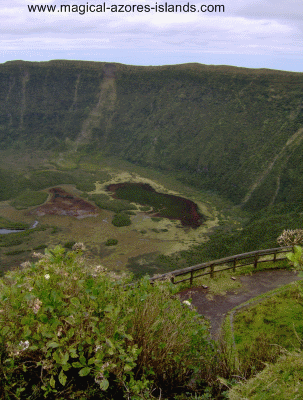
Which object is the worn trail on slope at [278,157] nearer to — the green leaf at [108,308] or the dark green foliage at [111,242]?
the dark green foliage at [111,242]

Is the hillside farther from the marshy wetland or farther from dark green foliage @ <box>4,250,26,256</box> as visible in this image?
dark green foliage @ <box>4,250,26,256</box>

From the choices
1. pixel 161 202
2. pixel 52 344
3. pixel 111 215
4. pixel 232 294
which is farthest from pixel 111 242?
pixel 52 344

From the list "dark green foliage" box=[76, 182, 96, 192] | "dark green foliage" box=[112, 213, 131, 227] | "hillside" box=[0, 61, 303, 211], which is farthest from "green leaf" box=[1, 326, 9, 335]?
"dark green foliage" box=[76, 182, 96, 192]

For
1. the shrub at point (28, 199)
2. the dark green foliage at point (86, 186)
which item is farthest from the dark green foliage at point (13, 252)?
the dark green foliage at point (86, 186)

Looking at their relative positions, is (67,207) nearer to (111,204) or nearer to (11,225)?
(111,204)

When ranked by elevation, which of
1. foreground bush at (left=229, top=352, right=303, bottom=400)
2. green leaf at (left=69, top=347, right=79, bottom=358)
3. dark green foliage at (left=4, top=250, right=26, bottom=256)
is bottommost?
dark green foliage at (left=4, top=250, right=26, bottom=256)

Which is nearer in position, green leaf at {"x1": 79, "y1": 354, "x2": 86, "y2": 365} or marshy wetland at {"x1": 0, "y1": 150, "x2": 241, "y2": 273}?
green leaf at {"x1": 79, "y1": 354, "x2": 86, "y2": 365}
